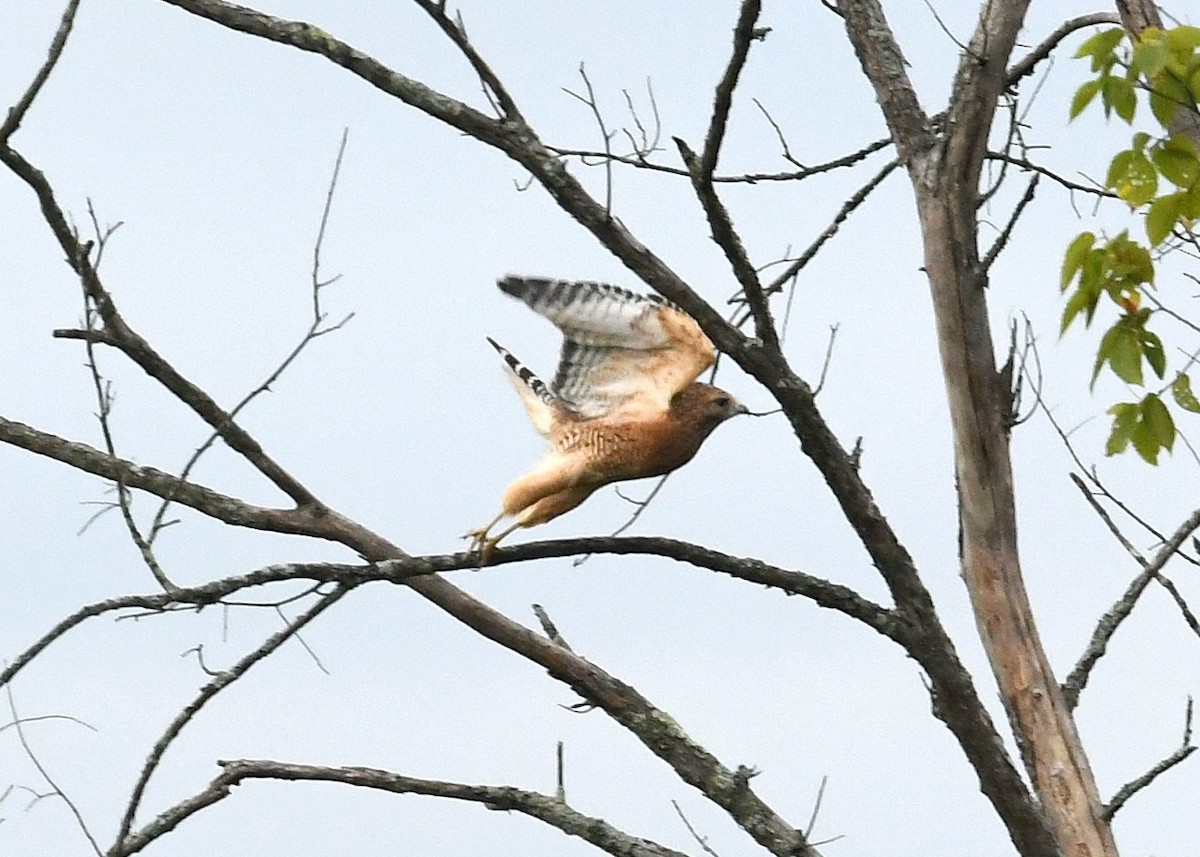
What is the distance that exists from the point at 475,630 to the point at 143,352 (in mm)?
1377

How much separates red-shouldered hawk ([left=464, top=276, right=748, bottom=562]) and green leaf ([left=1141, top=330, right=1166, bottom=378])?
2.16m

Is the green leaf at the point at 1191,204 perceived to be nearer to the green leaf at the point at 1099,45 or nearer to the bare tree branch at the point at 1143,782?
the green leaf at the point at 1099,45

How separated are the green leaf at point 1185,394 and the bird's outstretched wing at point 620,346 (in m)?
2.05

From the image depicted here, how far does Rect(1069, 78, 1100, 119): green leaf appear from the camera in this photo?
3.56 meters

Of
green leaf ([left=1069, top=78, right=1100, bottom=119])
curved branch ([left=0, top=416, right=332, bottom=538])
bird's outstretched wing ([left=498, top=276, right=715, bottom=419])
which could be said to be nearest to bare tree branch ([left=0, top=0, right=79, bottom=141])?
curved branch ([left=0, top=416, right=332, bottom=538])

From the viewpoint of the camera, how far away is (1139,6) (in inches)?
211

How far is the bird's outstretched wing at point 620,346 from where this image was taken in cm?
559

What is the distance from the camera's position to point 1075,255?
368cm

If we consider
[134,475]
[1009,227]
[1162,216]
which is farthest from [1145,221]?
[134,475]

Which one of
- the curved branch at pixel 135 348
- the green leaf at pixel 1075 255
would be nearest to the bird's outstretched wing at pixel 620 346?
the curved branch at pixel 135 348

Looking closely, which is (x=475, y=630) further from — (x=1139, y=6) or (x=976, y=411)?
(x=1139, y=6)

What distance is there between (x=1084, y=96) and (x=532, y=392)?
119 inches

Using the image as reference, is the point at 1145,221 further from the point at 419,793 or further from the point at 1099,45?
the point at 419,793

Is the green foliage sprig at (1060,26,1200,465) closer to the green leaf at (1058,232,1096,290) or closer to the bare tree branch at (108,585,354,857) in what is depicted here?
the green leaf at (1058,232,1096,290)
